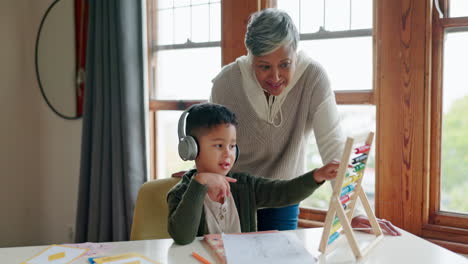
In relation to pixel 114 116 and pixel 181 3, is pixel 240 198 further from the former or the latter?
pixel 181 3

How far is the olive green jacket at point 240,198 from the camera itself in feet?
4.00

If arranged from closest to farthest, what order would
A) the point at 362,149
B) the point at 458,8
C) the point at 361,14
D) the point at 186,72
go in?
the point at 362,149
the point at 458,8
the point at 361,14
the point at 186,72

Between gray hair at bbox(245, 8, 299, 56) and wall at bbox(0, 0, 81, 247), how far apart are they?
79.0 inches

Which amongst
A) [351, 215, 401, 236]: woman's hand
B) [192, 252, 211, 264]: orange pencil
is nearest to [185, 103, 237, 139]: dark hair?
[192, 252, 211, 264]: orange pencil

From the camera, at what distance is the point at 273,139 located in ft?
5.37

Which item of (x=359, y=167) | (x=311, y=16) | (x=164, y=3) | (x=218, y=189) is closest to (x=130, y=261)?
(x=218, y=189)

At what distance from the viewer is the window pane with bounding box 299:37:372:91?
209 cm

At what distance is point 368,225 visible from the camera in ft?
4.43

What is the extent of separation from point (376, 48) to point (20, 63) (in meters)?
2.53

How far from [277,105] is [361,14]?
0.78m

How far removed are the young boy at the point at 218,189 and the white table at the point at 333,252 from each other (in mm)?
58

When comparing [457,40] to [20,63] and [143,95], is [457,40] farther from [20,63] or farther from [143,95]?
[20,63]

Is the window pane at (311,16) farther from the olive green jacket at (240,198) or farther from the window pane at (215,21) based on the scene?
the olive green jacket at (240,198)

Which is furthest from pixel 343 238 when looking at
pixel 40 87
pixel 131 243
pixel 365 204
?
pixel 40 87
